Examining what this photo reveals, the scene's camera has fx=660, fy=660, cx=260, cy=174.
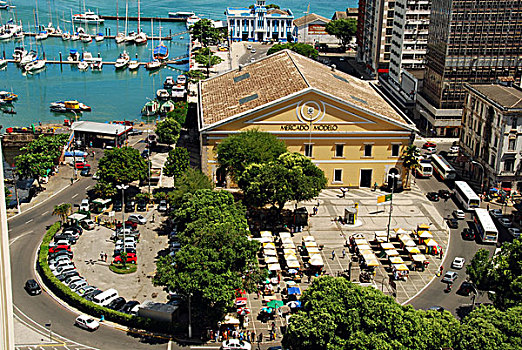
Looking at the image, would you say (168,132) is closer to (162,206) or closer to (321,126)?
(162,206)

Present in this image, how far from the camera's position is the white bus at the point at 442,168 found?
10556cm

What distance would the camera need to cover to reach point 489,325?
51562 mm

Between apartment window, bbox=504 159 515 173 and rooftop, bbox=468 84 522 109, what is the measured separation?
8.18m

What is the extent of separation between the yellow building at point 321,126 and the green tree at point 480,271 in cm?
3426

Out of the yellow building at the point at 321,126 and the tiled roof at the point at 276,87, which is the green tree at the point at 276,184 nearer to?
the yellow building at the point at 321,126

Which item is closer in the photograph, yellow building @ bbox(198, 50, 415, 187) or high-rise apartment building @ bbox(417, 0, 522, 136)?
yellow building @ bbox(198, 50, 415, 187)

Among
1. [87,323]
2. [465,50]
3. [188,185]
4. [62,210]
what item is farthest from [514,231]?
[62,210]

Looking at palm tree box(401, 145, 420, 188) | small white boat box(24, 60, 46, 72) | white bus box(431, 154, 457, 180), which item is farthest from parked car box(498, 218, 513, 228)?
small white boat box(24, 60, 46, 72)

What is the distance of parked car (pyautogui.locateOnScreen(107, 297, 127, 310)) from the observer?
6925cm

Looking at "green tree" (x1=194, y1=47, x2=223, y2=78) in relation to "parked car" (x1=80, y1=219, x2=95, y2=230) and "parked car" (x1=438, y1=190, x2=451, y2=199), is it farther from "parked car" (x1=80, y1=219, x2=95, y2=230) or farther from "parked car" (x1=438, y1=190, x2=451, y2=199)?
"parked car" (x1=80, y1=219, x2=95, y2=230)

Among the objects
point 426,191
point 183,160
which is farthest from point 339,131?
point 183,160

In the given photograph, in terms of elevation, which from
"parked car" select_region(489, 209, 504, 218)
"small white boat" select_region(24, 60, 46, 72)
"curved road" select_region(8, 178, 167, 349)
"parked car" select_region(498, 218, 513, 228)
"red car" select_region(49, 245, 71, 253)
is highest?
"small white boat" select_region(24, 60, 46, 72)

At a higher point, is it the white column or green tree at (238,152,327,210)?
the white column

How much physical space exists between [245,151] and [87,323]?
1385 inches
